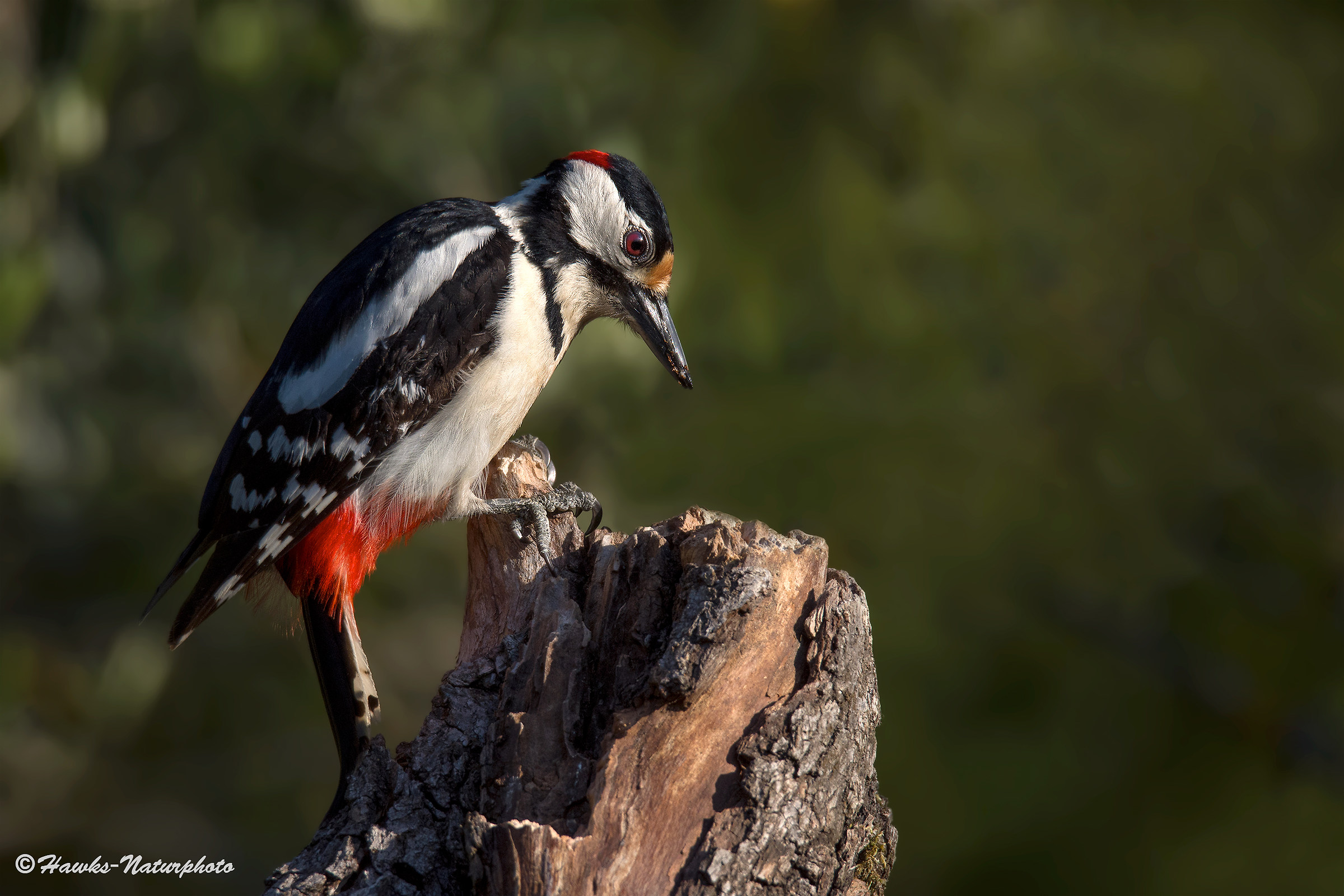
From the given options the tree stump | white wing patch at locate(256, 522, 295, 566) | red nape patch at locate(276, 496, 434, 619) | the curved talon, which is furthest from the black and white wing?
the tree stump

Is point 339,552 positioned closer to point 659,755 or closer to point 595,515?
point 595,515

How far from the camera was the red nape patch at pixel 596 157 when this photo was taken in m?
2.71

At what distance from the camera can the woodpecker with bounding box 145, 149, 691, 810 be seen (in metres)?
2.40

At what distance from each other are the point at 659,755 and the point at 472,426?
1142mm

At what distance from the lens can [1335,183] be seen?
356 centimetres

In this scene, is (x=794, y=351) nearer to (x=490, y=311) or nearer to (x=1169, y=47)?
(x=490, y=311)

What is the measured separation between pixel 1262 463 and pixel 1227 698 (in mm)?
863

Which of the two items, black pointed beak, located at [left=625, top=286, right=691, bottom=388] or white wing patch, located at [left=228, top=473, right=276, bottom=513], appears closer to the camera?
white wing patch, located at [left=228, top=473, right=276, bottom=513]

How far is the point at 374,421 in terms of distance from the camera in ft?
7.87

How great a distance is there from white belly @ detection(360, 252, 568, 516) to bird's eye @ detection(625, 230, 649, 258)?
298mm

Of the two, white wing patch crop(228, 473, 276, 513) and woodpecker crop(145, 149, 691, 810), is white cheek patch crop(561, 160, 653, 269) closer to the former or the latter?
woodpecker crop(145, 149, 691, 810)

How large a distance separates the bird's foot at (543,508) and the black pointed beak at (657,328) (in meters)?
0.44

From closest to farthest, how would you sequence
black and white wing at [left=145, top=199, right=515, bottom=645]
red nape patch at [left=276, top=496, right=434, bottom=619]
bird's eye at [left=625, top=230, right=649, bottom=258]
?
black and white wing at [left=145, top=199, right=515, bottom=645]
red nape patch at [left=276, top=496, right=434, bottom=619]
bird's eye at [left=625, top=230, right=649, bottom=258]

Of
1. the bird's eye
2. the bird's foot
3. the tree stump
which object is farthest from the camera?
the bird's eye
